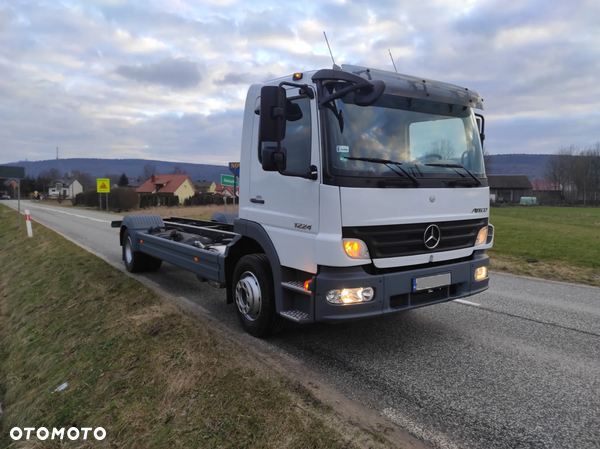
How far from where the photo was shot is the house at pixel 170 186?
282 ft

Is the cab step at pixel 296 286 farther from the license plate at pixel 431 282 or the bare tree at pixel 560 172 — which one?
the bare tree at pixel 560 172

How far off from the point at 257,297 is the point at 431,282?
1813 mm

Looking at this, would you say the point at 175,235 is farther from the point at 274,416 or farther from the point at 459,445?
the point at 459,445

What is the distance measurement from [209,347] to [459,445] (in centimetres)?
259

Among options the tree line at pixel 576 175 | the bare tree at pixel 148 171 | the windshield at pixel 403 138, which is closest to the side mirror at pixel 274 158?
the windshield at pixel 403 138

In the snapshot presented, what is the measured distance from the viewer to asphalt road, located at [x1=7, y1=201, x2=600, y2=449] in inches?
119

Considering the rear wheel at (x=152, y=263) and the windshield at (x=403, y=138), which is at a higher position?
the windshield at (x=403, y=138)

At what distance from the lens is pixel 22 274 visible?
11617 millimetres

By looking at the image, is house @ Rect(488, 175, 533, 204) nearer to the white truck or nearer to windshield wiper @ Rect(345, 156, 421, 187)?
the white truck

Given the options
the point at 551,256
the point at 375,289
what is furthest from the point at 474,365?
the point at 551,256

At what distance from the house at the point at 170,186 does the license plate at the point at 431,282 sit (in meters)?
84.0

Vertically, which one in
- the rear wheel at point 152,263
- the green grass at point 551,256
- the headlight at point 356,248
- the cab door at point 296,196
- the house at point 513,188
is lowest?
the green grass at point 551,256

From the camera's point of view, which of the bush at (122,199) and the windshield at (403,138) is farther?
the bush at (122,199)

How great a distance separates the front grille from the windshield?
0.49 metres
